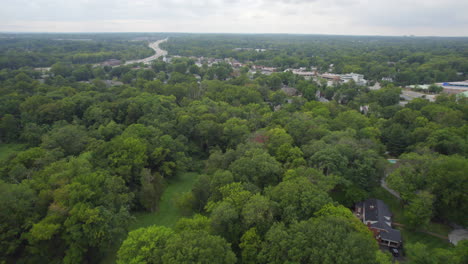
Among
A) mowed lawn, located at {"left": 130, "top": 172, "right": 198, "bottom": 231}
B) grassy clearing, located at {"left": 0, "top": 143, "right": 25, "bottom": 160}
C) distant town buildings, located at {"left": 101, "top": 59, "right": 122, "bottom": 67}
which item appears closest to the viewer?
mowed lawn, located at {"left": 130, "top": 172, "right": 198, "bottom": 231}

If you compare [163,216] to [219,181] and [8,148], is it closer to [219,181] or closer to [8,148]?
[219,181]

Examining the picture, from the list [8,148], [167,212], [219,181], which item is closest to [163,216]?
[167,212]

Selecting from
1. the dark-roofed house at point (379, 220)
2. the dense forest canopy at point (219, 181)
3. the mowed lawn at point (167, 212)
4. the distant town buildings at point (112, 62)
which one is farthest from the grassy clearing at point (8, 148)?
the distant town buildings at point (112, 62)

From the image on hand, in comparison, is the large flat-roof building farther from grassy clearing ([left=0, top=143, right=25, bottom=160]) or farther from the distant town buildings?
the distant town buildings

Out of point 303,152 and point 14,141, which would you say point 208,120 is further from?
point 14,141

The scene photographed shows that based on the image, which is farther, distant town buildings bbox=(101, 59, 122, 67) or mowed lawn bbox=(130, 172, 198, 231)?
distant town buildings bbox=(101, 59, 122, 67)

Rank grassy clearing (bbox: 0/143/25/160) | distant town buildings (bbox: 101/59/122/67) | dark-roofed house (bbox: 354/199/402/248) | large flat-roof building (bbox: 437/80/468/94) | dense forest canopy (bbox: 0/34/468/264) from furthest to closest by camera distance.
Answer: distant town buildings (bbox: 101/59/122/67) < large flat-roof building (bbox: 437/80/468/94) < grassy clearing (bbox: 0/143/25/160) < dark-roofed house (bbox: 354/199/402/248) < dense forest canopy (bbox: 0/34/468/264)

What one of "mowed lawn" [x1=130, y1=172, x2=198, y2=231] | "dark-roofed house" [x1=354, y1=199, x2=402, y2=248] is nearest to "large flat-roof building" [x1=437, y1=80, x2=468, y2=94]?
"dark-roofed house" [x1=354, y1=199, x2=402, y2=248]
